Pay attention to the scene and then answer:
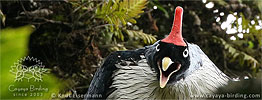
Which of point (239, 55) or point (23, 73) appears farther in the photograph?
point (239, 55)

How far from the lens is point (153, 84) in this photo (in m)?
0.94

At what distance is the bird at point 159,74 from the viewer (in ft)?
2.40

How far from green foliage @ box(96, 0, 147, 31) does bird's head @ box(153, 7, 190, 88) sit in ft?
A: 1.97

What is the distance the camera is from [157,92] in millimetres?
938

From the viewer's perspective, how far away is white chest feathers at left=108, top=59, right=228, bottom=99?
0.92 m

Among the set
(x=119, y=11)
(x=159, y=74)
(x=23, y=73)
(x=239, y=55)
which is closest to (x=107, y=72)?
(x=159, y=74)

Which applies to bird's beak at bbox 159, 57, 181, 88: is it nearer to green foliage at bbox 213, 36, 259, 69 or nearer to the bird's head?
the bird's head

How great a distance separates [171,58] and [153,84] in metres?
0.26

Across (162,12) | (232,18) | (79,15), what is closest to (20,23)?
(79,15)

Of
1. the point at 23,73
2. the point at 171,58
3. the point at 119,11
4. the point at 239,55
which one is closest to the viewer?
the point at 23,73

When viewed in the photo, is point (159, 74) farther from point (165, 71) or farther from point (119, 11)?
point (119, 11)

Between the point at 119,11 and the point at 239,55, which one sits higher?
the point at 119,11

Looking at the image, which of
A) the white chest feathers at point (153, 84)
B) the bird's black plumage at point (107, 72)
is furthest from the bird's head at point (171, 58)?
the bird's black plumage at point (107, 72)

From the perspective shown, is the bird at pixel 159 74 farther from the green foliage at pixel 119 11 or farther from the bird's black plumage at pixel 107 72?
the green foliage at pixel 119 11
